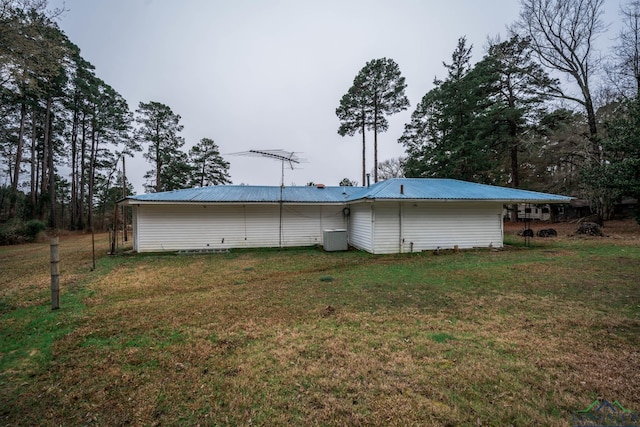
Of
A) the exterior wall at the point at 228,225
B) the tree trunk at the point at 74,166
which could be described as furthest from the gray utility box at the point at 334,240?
the tree trunk at the point at 74,166

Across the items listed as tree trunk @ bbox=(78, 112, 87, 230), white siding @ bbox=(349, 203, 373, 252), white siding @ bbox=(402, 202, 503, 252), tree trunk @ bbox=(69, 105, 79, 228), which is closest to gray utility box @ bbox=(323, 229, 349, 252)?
white siding @ bbox=(349, 203, 373, 252)

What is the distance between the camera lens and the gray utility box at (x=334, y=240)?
11.4 metres

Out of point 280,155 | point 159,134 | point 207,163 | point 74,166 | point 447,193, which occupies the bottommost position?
point 447,193

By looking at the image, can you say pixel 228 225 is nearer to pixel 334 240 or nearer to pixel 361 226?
pixel 334 240

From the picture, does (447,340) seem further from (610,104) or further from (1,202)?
(1,202)

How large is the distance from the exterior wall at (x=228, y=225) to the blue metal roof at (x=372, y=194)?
1.79 ft

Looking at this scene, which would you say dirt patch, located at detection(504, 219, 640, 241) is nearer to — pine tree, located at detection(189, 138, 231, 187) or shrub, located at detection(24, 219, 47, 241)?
pine tree, located at detection(189, 138, 231, 187)

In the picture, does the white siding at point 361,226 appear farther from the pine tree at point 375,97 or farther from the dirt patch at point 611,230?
the dirt patch at point 611,230

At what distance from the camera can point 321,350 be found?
3.00m

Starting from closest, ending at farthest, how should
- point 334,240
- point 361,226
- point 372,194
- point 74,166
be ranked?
point 372,194
point 334,240
point 361,226
point 74,166

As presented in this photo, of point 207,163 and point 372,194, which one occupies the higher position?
point 207,163

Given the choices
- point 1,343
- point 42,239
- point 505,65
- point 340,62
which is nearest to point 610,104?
point 505,65

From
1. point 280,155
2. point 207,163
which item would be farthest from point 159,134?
point 280,155

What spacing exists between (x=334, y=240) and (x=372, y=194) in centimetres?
278
